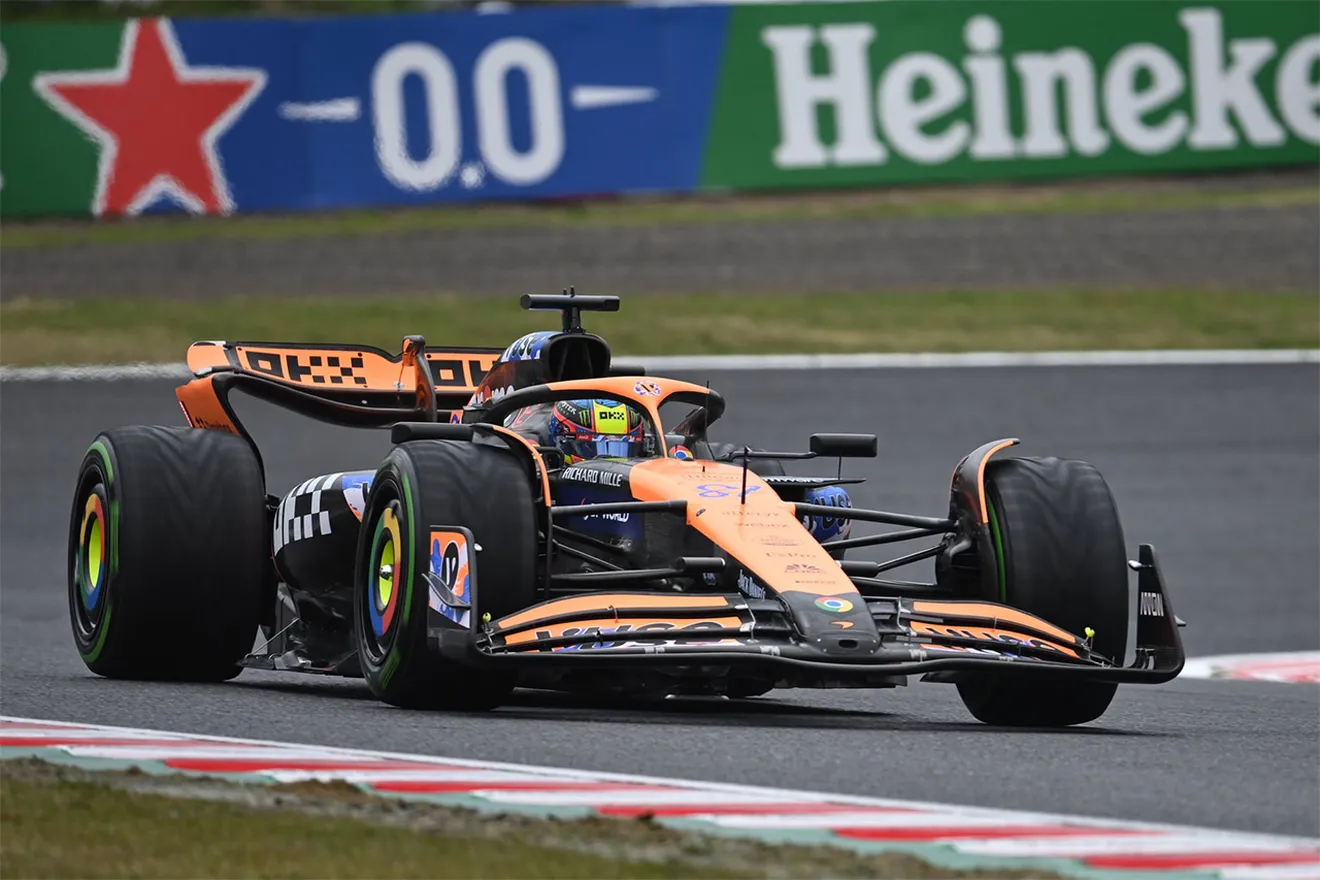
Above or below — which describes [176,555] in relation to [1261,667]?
above

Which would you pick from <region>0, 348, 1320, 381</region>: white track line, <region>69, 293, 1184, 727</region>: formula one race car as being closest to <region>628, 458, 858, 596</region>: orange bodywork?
<region>69, 293, 1184, 727</region>: formula one race car

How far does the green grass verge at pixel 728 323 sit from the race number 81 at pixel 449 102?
2.62 m

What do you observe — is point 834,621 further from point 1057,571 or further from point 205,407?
point 205,407

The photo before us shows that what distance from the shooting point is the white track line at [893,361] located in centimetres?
2061

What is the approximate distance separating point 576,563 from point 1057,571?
1797 mm

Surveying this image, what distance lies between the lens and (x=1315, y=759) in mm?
7367

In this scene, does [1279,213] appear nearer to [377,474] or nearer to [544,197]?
[544,197]

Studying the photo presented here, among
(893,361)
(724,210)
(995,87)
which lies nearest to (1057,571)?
(893,361)

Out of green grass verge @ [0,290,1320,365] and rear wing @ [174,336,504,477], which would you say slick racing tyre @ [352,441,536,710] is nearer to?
rear wing @ [174,336,504,477]

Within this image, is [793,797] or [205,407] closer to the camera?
[793,797]

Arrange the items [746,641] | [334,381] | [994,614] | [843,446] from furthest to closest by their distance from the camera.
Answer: [334,381] → [843,446] → [994,614] → [746,641]

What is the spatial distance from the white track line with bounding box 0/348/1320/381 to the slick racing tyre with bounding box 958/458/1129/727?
11.7 m

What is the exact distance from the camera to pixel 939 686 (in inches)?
470

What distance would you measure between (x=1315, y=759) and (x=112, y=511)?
4880 mm
